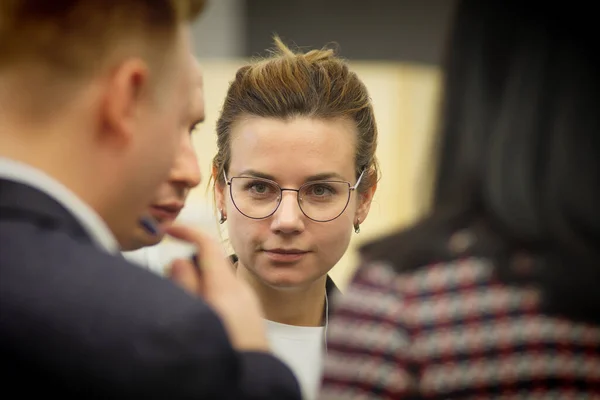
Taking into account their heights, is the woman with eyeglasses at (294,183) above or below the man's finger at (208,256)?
above

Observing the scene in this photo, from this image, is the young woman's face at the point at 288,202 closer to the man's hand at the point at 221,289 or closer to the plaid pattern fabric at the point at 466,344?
the man's hand at the point at 221,289

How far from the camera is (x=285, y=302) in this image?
5.06ft

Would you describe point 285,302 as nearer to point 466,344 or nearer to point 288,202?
point 288,202

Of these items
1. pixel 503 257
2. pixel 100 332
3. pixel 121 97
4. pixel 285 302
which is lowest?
pixel 100 332

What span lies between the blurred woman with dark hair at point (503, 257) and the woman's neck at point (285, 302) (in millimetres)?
725

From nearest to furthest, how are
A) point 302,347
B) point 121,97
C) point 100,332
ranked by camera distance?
point 100,332
point 121,97
point 302,347

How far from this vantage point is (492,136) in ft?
2.67

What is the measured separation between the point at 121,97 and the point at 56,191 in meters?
0.11

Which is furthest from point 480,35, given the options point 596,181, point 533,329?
point 533,329

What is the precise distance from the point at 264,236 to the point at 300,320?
184mm

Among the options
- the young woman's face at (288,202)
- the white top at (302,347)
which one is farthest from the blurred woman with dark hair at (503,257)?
the young woman's face at (288,202)

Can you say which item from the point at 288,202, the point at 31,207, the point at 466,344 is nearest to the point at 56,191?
the point at 31,207

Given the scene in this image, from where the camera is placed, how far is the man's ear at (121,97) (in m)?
0.79

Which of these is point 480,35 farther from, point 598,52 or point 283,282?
point 283,282
